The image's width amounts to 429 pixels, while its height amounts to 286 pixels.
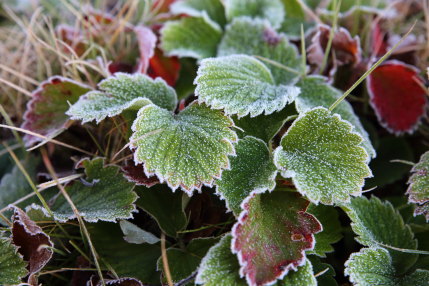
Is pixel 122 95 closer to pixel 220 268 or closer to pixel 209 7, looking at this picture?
pixel 220 268

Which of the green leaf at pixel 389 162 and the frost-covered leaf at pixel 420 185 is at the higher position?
the frost-covered leaf at pixel 420 185

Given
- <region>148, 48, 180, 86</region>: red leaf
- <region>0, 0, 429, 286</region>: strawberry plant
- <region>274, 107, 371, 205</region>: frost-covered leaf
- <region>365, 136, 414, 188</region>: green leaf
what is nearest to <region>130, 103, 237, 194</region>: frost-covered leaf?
<region>0, 0, 429, 286</region>: strawberry plant

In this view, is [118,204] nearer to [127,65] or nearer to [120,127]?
[120,127]

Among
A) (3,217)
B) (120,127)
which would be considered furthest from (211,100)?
(3,217)

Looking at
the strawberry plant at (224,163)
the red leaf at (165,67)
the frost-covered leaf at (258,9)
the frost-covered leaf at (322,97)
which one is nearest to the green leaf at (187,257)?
the strawberry plant at (224,163)

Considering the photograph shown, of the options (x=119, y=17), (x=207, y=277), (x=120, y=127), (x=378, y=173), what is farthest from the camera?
(x=119, y=17)

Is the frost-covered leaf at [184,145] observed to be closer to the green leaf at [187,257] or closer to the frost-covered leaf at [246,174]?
the frost-covered leaf at [246,174]
